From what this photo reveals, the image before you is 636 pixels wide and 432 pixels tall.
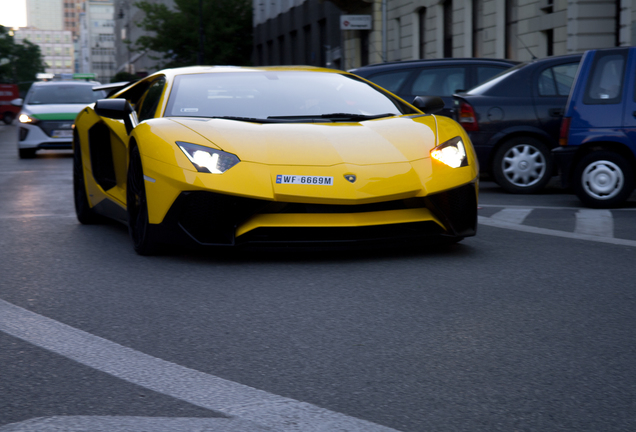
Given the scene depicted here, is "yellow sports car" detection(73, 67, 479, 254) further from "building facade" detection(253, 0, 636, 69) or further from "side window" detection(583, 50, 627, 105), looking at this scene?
"building facade" detection(253, 0, 636, 69)

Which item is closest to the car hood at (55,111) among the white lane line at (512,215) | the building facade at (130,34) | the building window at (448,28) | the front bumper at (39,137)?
the front bumper at (39,137)

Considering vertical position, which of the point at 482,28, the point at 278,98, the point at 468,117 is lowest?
the point at 468,117

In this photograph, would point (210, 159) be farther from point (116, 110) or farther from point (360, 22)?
point (360, 22)

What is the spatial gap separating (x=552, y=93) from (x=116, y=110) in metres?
5.84

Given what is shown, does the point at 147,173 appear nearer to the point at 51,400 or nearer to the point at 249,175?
the point at 249,175

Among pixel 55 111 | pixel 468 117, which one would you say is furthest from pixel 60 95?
pixel 468 117

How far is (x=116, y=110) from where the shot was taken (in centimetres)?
627

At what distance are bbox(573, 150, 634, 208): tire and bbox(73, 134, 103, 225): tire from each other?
4363 mm

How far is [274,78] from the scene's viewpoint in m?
6.61

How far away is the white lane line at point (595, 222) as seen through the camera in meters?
6.88

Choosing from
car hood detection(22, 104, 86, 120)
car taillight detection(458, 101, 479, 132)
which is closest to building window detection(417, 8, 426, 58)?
car hood detection(22, 104, 86, 120)

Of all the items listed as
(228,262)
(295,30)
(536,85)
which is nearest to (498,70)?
(536,85)

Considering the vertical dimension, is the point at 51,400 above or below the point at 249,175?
below

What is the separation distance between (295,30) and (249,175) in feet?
142
